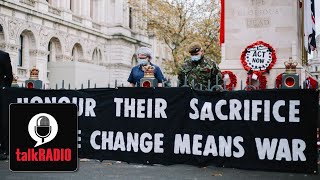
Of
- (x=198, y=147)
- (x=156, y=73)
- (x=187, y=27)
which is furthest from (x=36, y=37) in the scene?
(x=198, y=147)

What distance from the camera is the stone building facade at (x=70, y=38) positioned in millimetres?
32750

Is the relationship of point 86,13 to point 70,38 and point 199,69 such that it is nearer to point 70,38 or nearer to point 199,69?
point 70,38

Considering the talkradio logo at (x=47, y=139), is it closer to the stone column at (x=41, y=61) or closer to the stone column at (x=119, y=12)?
the stone column at (x=41, y=61)

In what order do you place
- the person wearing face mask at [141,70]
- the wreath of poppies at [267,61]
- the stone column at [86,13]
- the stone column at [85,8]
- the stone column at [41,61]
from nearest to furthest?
the person wearing face mask at [141,70] → the wreath of poppies at [267,61] → the stone column at [41,61] → the stone column at [86,13] → the stone column at [85,8]

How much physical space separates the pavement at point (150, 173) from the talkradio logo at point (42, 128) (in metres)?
3.37

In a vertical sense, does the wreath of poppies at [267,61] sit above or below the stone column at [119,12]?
below

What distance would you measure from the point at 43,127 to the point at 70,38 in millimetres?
39220

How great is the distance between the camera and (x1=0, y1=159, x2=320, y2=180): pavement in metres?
6.92

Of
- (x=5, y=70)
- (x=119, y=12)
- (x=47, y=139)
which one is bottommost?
(x=47, y=139)

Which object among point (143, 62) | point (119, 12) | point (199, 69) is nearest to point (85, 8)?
point (119, 12)

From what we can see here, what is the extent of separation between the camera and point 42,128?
3.51m

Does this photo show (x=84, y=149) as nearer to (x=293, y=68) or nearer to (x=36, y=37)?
(x=293, y=68)

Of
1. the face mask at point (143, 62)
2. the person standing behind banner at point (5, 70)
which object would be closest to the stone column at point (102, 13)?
the face mask at point (143, 62)

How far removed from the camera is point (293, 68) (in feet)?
30.4
